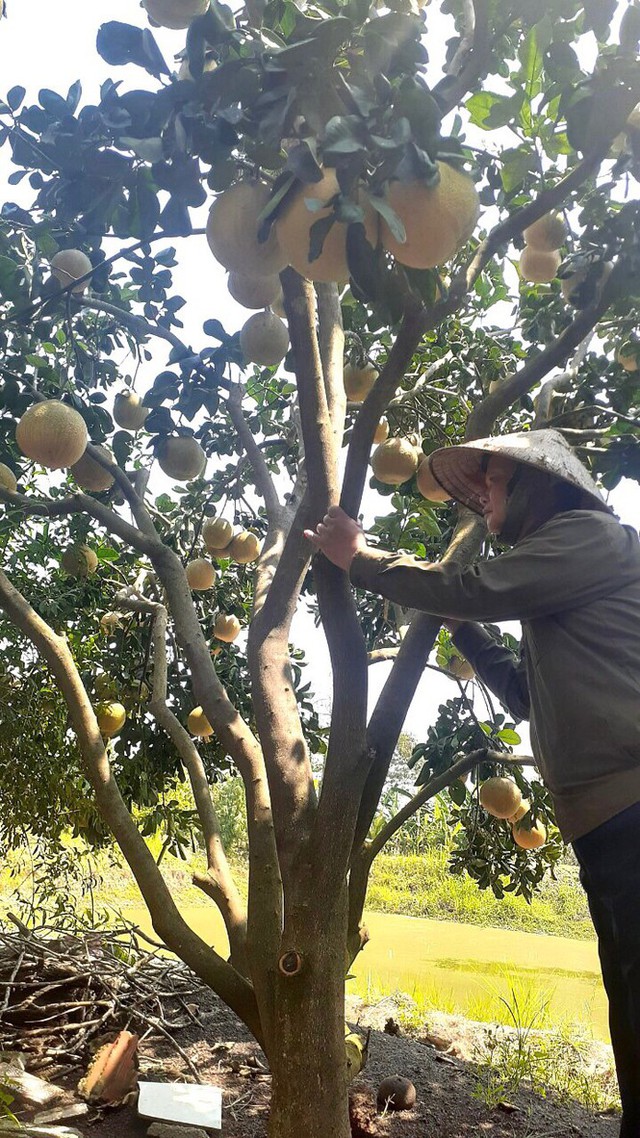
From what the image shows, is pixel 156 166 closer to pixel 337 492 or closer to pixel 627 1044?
pixel 337 492

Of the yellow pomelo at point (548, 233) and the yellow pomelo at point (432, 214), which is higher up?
the yellow pomelo at point (548, 233)

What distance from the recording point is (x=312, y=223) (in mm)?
1182

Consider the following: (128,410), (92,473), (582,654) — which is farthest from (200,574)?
→ (582,654)

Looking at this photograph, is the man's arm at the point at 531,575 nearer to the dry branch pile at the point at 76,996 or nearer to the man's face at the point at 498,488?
the man's face at the point at 498,488

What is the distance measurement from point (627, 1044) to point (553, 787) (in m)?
0.41

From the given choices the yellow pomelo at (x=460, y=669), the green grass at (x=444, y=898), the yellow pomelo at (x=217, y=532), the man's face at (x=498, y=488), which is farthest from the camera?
the green grass at (x=444, y=898)

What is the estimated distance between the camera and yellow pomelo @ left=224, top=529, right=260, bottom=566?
351 cm

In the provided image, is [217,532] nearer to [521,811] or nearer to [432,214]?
[521,811]

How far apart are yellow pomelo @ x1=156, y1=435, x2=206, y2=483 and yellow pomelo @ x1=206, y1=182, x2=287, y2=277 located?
1043 mm

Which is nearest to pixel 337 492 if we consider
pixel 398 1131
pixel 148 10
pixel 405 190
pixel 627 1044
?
pixel 405 190

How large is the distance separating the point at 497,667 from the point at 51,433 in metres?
1.19

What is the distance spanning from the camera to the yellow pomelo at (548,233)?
7.14ft

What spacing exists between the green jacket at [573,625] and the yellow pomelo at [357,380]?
3.99ft

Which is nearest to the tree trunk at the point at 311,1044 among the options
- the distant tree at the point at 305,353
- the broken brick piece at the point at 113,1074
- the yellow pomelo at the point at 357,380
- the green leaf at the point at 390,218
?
the distant tree at the point at 305,353
